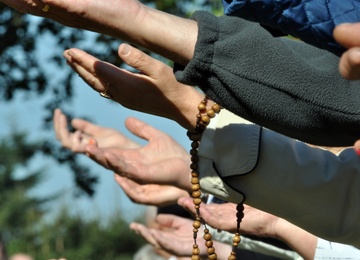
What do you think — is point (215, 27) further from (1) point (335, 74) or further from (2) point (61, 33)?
(2) point (61, 33)

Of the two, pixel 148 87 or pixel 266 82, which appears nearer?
pixel 266 82

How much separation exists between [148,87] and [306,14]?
1.82ft

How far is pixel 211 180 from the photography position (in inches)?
96.7

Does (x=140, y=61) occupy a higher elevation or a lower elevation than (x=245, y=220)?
higher

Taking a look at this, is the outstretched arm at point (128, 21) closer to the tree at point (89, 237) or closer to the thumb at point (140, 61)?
the thumb at point (140, 61)

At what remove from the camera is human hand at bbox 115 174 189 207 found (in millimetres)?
3857

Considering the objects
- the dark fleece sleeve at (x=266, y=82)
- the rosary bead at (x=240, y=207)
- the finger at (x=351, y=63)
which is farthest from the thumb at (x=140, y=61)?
→ the finger at (x=351, y=63)

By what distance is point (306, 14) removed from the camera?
200cm

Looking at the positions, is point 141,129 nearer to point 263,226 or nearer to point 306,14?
point 263,226

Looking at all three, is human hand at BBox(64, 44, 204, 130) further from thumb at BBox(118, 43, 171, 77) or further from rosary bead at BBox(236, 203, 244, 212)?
rosary bead at BBox(236, 203, 244, 212)

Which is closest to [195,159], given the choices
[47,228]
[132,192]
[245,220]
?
[245,220]

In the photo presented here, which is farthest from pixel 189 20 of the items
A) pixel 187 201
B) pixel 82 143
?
pixel 82 143

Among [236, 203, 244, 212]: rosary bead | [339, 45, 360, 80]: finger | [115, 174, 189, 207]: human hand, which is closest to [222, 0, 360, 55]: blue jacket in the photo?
[339, 45, 360, 80]: finger

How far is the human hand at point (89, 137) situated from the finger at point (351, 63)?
7.57 feet
